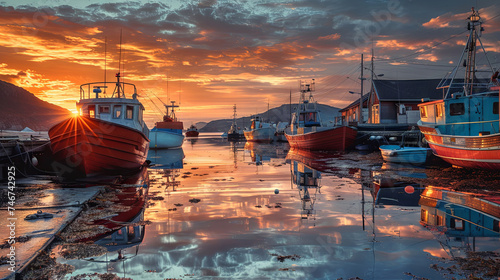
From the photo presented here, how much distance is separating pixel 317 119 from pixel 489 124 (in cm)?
2599

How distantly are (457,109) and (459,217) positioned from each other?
1309 cm

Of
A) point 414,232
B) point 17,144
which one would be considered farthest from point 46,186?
point 414,232

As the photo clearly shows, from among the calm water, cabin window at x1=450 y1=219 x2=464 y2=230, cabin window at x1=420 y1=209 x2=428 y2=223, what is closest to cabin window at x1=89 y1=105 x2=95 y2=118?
the calm water

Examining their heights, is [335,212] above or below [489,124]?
below

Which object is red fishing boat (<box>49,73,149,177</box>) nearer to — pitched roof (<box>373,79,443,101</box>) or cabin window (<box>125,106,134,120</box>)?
cabin window (<box>125,106,134,120</box>)

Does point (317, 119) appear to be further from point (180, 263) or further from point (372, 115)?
point (180, 263)

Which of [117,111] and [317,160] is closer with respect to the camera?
[117,111]

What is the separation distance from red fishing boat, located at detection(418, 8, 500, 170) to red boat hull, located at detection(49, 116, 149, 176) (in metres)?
15.1

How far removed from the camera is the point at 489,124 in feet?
60.3

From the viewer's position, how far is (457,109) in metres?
19.4

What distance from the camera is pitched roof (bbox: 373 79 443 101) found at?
149 ft

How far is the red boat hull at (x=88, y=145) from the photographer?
15.3 metres

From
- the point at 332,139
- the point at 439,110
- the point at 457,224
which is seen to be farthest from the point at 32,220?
the point at 332,139

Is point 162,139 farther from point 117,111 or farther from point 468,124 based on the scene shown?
point 468,124
